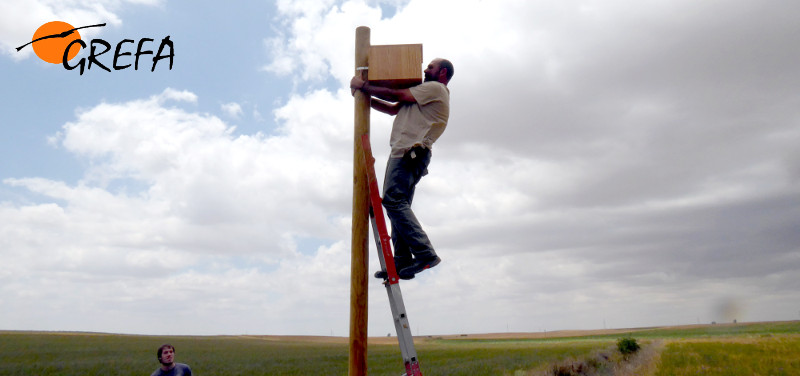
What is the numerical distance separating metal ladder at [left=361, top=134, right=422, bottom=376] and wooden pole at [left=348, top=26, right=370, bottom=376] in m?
0.09

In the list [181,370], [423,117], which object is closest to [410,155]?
[423,117]


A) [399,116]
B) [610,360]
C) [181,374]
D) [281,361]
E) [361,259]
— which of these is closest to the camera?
[361,259]

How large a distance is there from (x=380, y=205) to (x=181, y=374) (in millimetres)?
5213

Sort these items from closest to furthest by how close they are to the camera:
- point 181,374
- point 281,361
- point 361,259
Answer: point 361,259, point 181,374, point 281,361

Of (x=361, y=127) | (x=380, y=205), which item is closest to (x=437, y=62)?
(x=361, y=127)

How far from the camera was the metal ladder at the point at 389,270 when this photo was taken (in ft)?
14.9

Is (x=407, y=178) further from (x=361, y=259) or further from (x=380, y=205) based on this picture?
(x=361, y=259)

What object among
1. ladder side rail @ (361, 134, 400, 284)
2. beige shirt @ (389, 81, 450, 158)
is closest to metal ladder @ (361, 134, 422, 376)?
ladder side rail @ (361, 134, 400, 284)

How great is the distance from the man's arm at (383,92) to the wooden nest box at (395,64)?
0.09 m

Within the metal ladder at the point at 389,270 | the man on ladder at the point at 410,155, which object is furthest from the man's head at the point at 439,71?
the metal ladder at the point at 389,270

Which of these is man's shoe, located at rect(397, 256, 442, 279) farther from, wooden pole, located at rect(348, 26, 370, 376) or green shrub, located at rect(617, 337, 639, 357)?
green shrub, located at rect(617, 337, 639, 357)

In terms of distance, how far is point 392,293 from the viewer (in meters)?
4.75

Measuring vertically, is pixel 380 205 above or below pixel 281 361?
above

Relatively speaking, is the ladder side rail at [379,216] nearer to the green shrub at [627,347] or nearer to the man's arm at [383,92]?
the man's arm at [383,92]
